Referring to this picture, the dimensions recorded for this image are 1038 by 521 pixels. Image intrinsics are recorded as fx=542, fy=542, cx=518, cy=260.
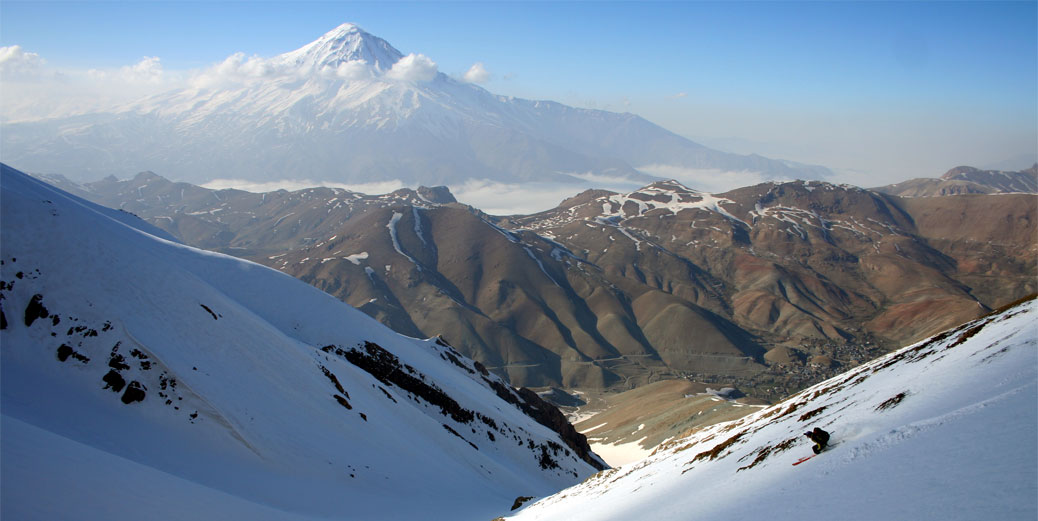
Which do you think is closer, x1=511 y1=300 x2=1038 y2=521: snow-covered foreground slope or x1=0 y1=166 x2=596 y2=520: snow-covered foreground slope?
x1=511 y1=300 x2=1038 y2=521: snow-covered foreground slope

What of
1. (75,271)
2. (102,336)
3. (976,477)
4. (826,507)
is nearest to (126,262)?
(75,271)

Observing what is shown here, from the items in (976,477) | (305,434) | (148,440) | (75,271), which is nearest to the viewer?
(976,477)

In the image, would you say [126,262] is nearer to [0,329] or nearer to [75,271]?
[75,271]

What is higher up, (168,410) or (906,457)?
(168,410)

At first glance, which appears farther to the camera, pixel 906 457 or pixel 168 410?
pixel 168 410
